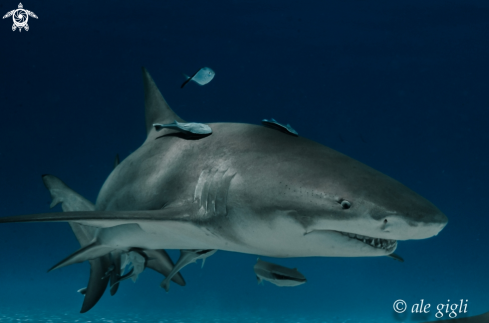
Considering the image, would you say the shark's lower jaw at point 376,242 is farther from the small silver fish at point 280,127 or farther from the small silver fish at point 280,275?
the small silver fish at point 280,275

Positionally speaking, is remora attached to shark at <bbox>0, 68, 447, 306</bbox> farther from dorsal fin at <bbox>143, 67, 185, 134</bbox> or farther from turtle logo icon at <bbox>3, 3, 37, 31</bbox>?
turtle logo icon at <bbox>3, 3, 37, 31</bbox>

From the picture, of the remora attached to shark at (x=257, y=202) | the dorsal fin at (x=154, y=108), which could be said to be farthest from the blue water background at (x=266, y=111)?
the remora attached to shark at (x=257, y=202)

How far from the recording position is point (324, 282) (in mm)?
13930

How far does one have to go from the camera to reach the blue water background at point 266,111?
13398mm

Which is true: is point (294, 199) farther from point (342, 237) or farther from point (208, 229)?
point (208, 229)

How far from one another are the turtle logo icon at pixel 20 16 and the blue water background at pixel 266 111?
22 cm

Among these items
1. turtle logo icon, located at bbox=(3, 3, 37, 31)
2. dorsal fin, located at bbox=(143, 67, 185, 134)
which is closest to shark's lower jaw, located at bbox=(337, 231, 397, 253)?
dorsal fin, located at bbox=(143, 67, 185, 134)

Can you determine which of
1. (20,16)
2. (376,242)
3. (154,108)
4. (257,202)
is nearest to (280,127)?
(257,202)

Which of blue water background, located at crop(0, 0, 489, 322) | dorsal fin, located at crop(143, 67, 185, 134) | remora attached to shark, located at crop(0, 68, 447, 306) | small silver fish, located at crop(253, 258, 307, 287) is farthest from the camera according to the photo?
blue water background, located at crop(0, 0, 489, 322)

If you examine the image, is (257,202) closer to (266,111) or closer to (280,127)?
(280,127)

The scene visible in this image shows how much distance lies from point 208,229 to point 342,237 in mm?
927

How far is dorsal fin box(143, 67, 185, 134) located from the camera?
4.21 metres

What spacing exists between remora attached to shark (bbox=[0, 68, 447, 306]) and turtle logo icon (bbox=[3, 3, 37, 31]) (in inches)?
515

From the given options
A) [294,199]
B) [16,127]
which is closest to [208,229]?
[294,199]
